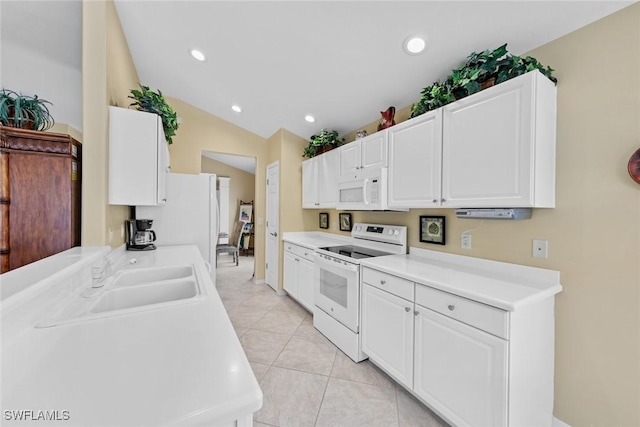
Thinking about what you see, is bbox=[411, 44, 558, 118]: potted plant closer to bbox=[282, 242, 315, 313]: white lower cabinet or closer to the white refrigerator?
bbox=[282, 242, 315, 313]: white lower cabinet

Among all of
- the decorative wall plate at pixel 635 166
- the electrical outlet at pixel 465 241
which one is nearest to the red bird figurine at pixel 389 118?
the electrical outlet at pixel 465 241

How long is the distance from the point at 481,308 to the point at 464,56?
1751 millimetres

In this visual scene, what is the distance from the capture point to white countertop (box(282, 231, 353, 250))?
130 inches

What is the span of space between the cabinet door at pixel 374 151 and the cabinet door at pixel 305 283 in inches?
55.1

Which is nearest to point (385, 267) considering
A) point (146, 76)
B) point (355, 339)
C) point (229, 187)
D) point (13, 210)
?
point (355, 339)

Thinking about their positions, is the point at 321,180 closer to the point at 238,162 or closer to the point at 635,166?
the point at 635,166

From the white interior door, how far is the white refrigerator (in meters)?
1.03

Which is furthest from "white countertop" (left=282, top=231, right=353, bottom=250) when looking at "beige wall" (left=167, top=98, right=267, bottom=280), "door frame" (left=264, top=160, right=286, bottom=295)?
"beige wall" (left=167, top=98, right=267, bottom=280)

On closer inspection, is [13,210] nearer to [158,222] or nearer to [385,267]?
[158,222]

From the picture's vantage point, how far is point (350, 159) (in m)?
2.91

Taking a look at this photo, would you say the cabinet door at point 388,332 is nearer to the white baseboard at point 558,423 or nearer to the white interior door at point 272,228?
the white baseboard at point 558,423

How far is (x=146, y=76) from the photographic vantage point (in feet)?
10.8

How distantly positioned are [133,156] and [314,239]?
240cm

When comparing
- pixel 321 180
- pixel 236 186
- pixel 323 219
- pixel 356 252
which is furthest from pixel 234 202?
pixel 356 252
